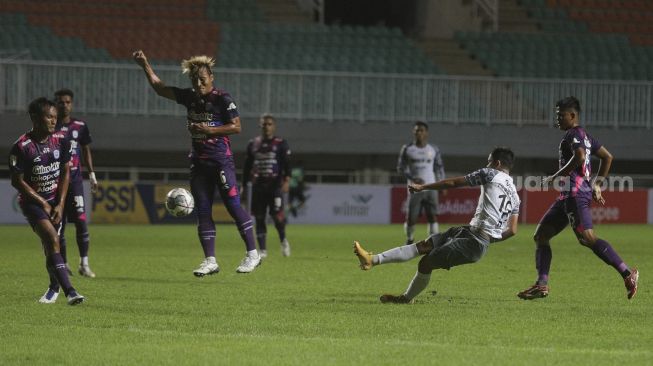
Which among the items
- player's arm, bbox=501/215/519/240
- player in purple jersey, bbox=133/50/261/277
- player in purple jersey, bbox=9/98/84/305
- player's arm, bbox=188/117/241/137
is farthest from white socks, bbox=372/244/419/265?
player in purple jersey, bbox=9/98/84/305

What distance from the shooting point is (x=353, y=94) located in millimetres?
31156

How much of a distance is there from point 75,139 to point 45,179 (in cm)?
343

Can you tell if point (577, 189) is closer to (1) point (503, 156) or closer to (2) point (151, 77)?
(1) point (503, 156)

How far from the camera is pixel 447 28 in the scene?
3666cm

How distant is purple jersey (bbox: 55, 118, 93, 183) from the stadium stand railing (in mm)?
15993

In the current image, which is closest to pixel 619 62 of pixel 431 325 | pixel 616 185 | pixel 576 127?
pixel 616 185

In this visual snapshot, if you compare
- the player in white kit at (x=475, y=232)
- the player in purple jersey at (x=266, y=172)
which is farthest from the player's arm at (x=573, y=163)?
the player in purple jersey at (x=266, y=172)

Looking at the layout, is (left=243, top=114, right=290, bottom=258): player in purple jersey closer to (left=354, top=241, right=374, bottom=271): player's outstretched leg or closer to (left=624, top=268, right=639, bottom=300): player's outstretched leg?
(left=354, top=241, right=374, bottom=271): player's outstretched leg

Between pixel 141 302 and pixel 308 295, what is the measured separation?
170 cm

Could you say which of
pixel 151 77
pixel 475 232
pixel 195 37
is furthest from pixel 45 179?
pixel 195 37

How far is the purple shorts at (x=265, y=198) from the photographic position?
56.4ft

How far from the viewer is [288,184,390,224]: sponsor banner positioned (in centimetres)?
3078

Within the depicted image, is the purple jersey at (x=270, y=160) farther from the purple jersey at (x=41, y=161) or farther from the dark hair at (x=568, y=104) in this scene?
the purple jersey at (x=41, y=161)

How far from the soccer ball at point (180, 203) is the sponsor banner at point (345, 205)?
1851 centimetres
